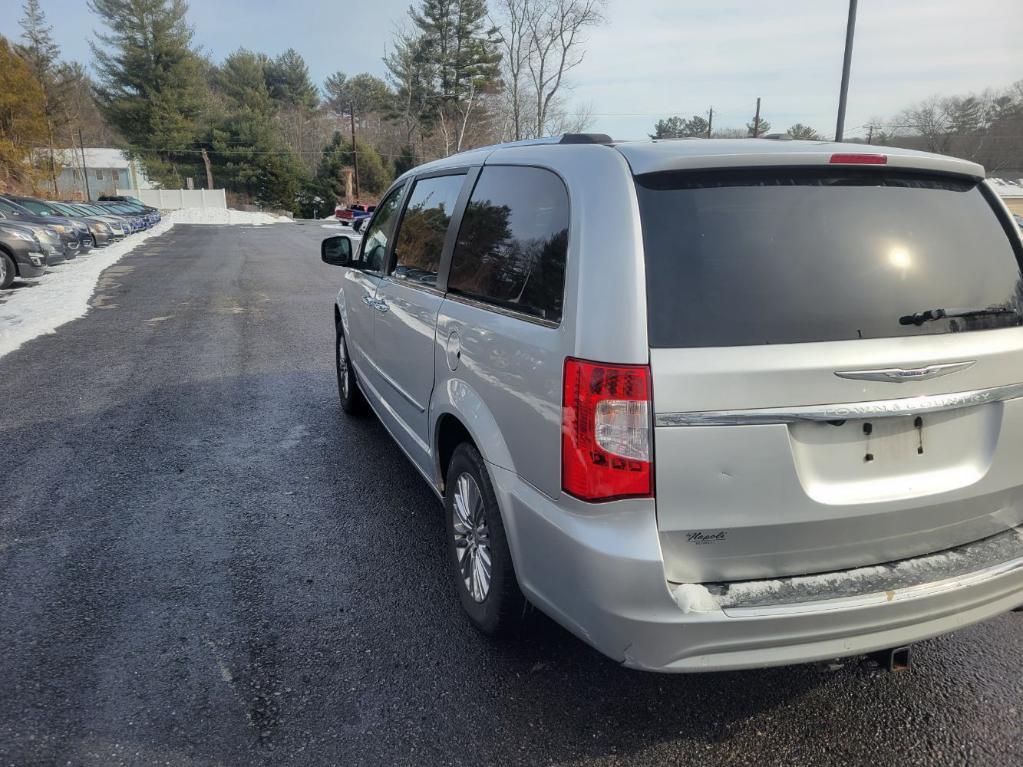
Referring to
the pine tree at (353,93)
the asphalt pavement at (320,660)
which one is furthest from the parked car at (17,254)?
the pine tree at (353,93)

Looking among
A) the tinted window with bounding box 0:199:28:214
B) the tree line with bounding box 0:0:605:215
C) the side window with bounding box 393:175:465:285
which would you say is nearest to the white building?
the tree line with bounding box 0:0:605:215

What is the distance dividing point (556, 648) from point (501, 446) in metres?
0.94

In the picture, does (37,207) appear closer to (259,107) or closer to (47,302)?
(47,302)

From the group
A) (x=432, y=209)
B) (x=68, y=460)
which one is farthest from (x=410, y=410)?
(x=68, y=460)

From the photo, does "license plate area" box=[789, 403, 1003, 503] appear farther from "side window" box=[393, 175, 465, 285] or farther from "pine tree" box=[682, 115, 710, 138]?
"pine tree" box=[682, 115, 710, 138]

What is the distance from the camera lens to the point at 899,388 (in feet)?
6.89

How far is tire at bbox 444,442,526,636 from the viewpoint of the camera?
2660mm

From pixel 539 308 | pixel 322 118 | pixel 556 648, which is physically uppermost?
pixel 322 118

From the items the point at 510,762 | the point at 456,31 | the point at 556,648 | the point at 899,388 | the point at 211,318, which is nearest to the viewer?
the point at 899,388

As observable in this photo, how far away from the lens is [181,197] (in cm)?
6644

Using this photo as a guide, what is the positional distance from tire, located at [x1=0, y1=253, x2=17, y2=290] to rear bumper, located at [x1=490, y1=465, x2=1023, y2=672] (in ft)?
47.2

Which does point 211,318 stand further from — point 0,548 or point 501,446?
point 501,446

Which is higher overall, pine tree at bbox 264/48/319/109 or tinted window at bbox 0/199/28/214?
pine tree at bbox 264/48/319/109

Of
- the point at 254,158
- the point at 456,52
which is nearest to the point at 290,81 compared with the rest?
the point at 254,158
